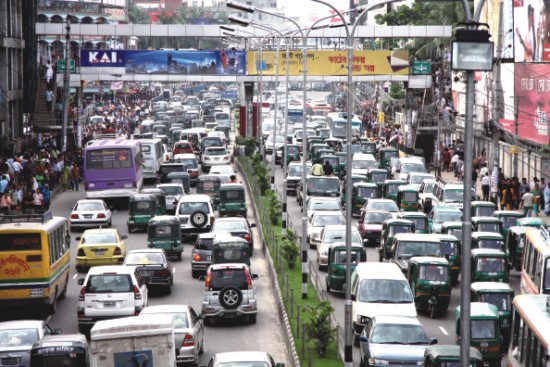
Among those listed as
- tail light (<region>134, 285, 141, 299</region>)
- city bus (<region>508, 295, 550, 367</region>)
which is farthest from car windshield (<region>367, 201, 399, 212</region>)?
city bus (<region>508, 295, 550, 367</region>)

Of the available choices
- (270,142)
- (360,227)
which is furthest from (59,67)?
(360,227)

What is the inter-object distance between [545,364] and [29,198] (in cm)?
3085

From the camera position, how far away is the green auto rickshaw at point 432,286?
32.7 m

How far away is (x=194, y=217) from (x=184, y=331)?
2014 centimetres

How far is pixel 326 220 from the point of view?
148 feet

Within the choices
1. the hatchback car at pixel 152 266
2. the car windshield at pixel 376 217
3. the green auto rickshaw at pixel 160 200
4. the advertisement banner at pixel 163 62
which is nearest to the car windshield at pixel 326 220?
the car windshield at pixel 376 217

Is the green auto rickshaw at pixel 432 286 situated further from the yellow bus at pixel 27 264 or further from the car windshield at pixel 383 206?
the car windshield at pixel 383 206

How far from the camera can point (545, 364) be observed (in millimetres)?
19594

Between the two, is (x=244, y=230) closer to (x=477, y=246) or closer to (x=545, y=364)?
(x=477, y=246)

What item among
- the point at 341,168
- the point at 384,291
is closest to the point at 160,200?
the point at 341,168

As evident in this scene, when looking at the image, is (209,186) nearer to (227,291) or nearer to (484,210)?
(484,210)

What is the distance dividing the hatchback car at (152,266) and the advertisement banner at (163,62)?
41706mm

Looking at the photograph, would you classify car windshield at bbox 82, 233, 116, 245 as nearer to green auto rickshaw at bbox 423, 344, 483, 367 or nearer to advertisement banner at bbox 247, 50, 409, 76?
green auto rickshaw at bbox 423, 344, 483, 367

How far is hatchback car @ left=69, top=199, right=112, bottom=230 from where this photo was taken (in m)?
47.5
